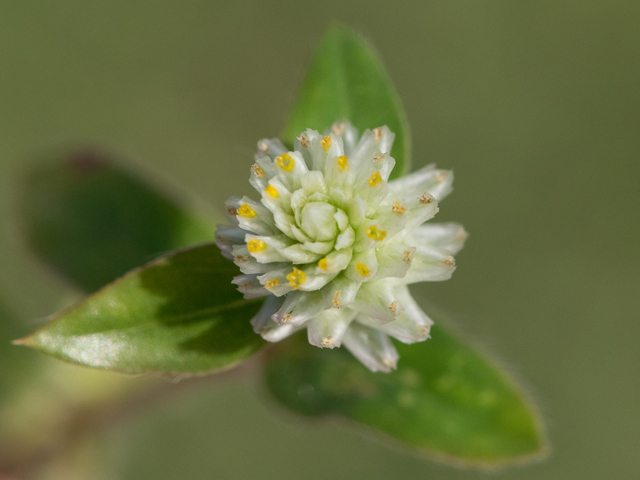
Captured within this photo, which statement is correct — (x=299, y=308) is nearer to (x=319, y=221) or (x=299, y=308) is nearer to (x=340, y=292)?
(x=340, y=292)

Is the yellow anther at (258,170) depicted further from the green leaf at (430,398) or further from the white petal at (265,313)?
the green leaf at (430,398)

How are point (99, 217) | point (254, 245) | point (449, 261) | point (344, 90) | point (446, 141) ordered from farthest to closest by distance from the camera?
point (446, 141) → point (99, 217) → point (344, 90) → point (449, 261) → point (254, 245)

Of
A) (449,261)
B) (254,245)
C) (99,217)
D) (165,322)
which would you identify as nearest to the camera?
(254,245)

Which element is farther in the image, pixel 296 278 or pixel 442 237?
pixel 442 237

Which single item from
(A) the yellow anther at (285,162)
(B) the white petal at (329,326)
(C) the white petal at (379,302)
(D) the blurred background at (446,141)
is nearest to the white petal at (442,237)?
(C) the white petal at (379,302)

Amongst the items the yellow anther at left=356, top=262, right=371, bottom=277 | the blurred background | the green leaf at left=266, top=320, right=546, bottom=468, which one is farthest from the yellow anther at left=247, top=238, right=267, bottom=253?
the blurred background

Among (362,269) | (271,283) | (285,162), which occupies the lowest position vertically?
(271,283)

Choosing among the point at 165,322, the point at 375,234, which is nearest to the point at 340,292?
the point at 375,234
